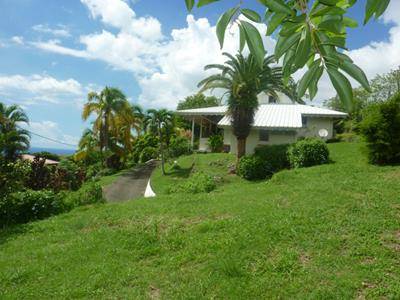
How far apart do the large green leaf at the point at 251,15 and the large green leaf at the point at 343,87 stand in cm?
27

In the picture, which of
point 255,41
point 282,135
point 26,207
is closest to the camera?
point 255,41

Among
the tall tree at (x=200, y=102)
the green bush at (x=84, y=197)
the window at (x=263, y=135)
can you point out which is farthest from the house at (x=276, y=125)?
the tall tree at (x=200, y=102)

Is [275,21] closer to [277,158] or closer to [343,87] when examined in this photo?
[343,87]

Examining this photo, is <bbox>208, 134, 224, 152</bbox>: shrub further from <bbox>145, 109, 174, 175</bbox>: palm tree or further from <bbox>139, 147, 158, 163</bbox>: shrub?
<bbox>139, 147, 158, 163</bbox>: shrub

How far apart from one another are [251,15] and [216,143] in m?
25.7

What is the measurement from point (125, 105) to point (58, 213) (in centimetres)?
1686

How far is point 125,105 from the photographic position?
29.1 metres

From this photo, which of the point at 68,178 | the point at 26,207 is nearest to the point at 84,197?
the point at 26,207

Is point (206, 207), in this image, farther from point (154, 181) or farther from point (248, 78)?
point (154, 181)

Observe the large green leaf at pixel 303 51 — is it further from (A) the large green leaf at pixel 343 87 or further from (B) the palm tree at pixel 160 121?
(B) the palm tree at pixel 160 121

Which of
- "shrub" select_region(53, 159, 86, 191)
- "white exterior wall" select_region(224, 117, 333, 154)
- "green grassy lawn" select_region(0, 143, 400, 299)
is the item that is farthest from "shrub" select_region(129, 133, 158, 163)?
"green grassy lawn" select_region(0, 143, 400, 299)

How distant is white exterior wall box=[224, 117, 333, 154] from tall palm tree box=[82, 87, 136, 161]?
9008 mm

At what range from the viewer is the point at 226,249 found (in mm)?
6969

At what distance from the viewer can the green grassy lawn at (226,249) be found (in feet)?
18.6
